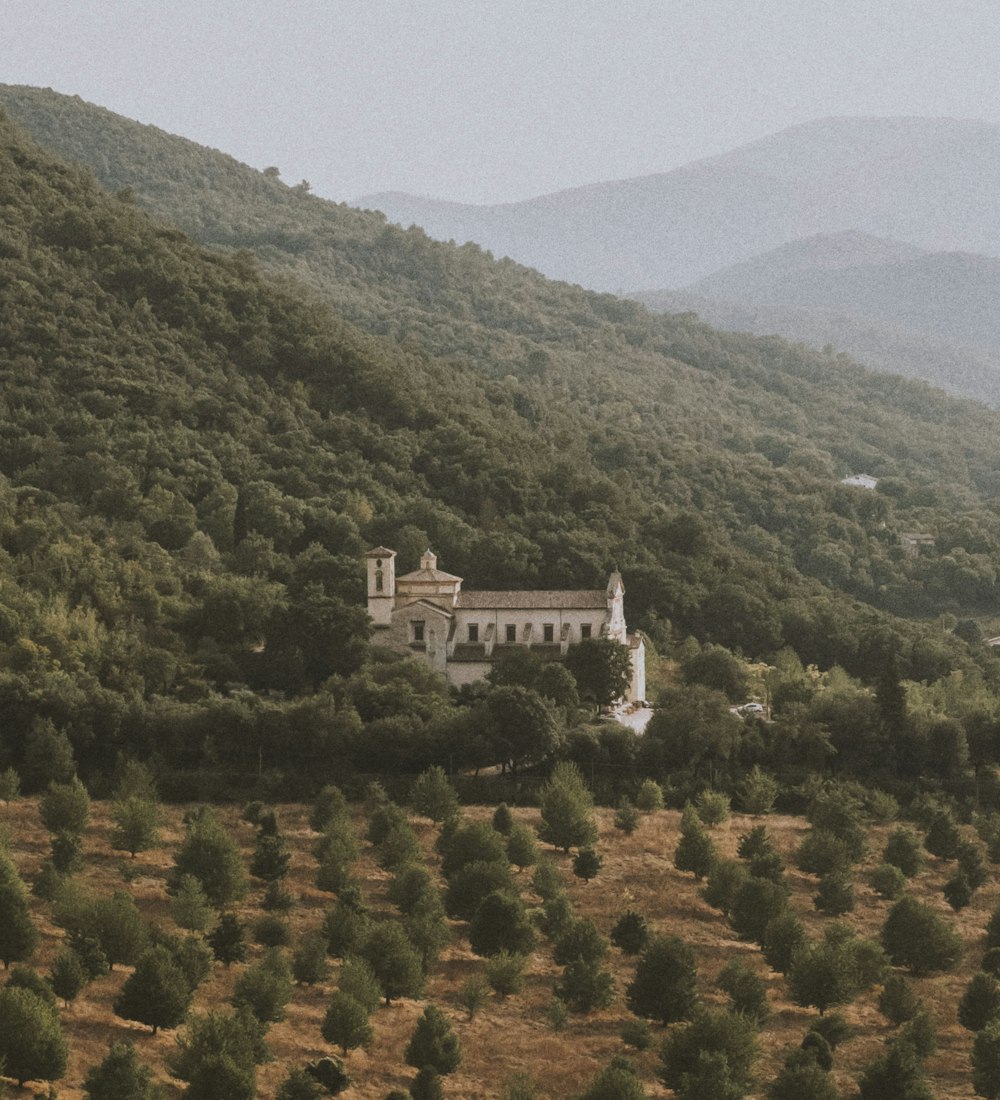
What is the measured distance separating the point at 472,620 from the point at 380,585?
276 centimetres

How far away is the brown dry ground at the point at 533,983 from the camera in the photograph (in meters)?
34.5

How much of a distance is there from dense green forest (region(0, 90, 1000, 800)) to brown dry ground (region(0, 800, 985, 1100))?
13.9ft

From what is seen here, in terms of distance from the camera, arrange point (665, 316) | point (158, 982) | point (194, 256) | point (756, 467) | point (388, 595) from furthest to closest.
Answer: point (665, 316) < point (756, 467) < point (194, 256) < point (388, 595) < point (158, 982)

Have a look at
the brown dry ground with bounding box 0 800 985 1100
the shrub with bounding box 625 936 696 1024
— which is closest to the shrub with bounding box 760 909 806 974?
the brown dry ground with bounding box 0 800 985 1100

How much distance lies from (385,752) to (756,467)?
46643 millimetres

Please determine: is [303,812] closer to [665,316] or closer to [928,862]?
[928,862]

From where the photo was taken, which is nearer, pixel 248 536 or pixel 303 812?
pixel 303 812

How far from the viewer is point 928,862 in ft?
157

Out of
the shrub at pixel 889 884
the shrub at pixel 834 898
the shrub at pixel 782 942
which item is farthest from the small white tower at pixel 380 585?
the shrub at pixel 782 942

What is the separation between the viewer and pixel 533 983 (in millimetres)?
38875

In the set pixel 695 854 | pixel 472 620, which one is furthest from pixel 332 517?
pixel 695 854

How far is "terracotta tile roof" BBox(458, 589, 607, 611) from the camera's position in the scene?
5797 cm

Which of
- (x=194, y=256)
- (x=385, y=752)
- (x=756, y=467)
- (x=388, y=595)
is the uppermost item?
(x=194, y=256)

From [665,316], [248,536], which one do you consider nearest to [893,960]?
[248,536]
